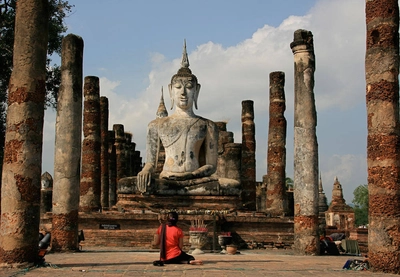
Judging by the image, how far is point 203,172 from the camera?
17.5 m

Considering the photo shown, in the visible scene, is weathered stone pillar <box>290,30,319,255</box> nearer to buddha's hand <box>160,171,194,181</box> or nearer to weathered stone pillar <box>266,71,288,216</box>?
buddha's hand <box>160,171,194,181</box>

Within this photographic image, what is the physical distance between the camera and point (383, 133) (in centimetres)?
910

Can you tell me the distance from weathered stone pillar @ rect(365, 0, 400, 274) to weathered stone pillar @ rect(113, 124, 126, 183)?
18.9 metres

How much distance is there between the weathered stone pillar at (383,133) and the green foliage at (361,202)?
67989mm

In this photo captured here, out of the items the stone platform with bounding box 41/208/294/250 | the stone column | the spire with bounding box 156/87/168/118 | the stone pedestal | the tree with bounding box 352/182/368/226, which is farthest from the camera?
the tree with bounding box 352/182/368/226

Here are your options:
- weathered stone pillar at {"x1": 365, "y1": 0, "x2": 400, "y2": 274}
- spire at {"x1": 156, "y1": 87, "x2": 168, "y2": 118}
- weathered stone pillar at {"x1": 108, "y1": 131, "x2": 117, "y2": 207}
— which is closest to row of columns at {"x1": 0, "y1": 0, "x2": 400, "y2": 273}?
weathered stone pillar at {"x1": 365, "y1": 0, "x2": 400, "y2": 274}

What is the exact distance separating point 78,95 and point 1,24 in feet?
22.7

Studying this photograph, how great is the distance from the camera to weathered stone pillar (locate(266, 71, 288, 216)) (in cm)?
1858

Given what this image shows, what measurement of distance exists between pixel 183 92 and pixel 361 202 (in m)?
61.3

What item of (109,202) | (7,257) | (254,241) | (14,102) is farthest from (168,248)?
(109,202)

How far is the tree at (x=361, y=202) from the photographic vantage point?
76125mm

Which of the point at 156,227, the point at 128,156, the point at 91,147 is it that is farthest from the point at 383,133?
the point at 128,156

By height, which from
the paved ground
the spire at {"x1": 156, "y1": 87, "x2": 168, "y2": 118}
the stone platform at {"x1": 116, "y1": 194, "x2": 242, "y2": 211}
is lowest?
the paved ground

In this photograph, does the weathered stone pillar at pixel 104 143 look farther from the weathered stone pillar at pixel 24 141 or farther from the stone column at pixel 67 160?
the weathered stone pillar at pixel 24 141
